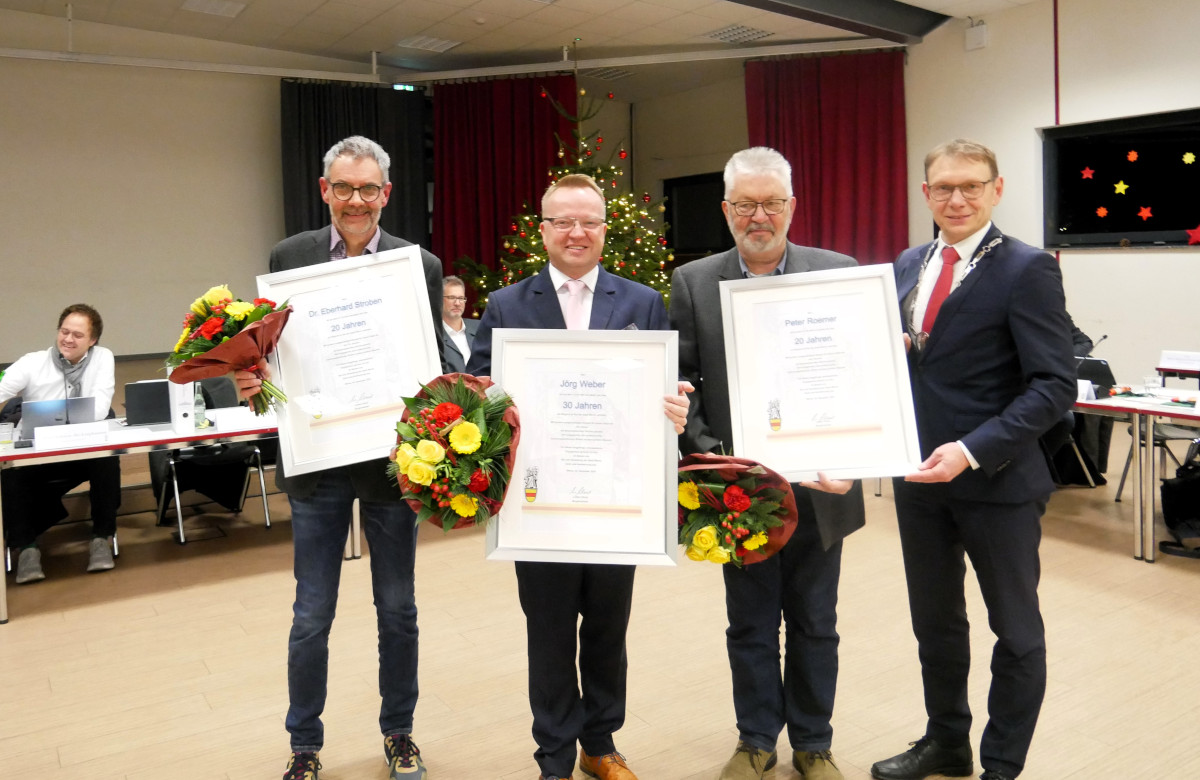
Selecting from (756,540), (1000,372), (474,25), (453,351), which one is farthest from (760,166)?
(474,25)

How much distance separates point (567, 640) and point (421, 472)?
67cm

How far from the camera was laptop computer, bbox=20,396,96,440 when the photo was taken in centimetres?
441

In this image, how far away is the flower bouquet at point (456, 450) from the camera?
1.87 meters

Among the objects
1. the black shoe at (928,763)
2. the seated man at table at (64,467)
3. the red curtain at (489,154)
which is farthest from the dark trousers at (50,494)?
the red curtain at (489,154)

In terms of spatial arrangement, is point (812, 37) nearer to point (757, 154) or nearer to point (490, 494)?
point (757, 154)

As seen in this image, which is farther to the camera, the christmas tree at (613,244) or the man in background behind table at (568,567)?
the christmas tree at (613,244)

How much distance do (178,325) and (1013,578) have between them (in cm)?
772

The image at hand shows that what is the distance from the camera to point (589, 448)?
81.0 inches

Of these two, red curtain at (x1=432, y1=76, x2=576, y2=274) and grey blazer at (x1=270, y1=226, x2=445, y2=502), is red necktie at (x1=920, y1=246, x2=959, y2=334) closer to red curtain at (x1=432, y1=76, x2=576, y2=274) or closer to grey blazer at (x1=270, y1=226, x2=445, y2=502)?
grey blazer at (x1=270, y1=226, x2=445, y2=502)

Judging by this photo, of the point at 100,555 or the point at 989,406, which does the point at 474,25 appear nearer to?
the point at 100,555

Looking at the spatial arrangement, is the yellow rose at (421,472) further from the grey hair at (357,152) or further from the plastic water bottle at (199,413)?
the plastic water bottle at (199,413)

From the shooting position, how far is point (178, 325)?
802 centimetres

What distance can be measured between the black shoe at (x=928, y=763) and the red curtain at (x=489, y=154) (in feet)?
24.2

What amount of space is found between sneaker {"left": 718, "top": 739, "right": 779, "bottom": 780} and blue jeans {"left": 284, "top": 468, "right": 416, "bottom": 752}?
36.6 inches
